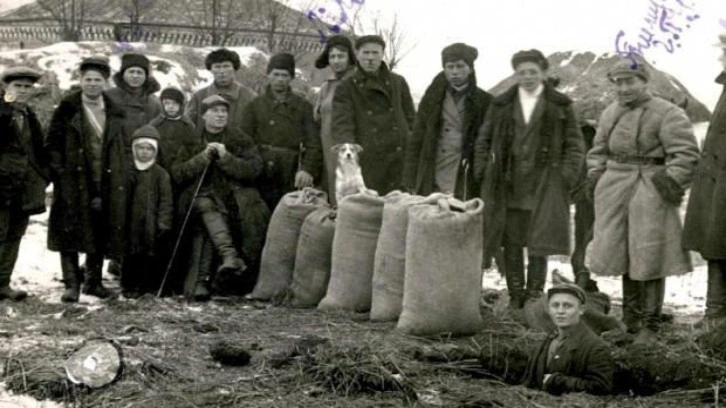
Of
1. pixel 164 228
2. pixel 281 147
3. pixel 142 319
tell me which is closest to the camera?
pixel 142 319

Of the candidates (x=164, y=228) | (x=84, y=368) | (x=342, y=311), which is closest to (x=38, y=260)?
(x=164, y=228)

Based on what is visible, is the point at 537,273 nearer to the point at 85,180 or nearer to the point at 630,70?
the point at 630,70

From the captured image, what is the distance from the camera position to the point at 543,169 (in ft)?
22.3

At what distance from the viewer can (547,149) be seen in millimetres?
6801

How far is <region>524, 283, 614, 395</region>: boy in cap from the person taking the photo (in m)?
4.55

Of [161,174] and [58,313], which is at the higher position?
[161,174]

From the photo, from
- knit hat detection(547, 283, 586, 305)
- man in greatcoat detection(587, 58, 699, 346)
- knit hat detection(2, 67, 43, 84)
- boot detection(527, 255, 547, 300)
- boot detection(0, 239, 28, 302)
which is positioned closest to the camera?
knit hat detection(547, 283, 586, 305)

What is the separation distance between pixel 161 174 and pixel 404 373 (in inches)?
135

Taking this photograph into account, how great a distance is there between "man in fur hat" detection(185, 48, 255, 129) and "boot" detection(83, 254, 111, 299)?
1.52 meters

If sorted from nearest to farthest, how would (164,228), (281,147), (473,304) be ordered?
(473,304), (164,228), (281,147)

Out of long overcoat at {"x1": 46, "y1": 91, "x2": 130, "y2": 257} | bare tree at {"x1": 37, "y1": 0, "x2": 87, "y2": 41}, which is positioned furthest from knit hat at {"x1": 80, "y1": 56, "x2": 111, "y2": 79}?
bare tree at {"x1": 37, "y1": 0, "x2": 87, "y2": 41}

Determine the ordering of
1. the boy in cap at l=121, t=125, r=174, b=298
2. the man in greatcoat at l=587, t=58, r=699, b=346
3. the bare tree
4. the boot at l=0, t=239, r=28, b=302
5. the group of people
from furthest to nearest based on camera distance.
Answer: the bare tree
the boy in cap at l=121, t=125, r=174, b=298
the boot at l=0, t=239, r=28, b=302
the group of people
the man in greatcoat at l=587, t=58, r=699, b=346

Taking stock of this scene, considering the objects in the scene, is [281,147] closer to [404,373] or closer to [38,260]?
[38,260]

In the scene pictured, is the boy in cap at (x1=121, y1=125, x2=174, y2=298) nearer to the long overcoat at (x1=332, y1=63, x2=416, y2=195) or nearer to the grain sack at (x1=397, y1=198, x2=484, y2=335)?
the long overcoat at (x1=332, y1=63, x2=416, y2=195)
